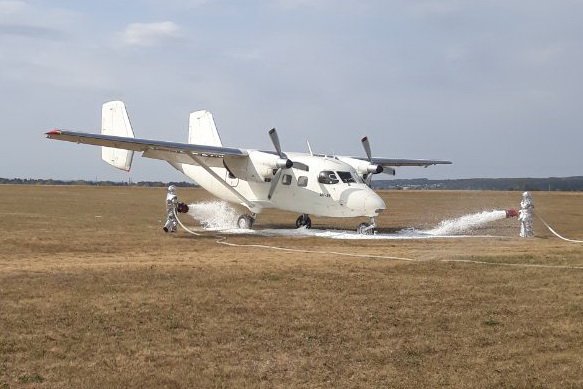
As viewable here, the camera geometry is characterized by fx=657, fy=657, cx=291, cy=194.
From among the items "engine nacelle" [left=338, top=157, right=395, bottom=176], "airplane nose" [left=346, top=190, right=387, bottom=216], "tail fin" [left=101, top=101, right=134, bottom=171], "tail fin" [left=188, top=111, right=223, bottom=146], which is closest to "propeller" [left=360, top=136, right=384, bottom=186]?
"engine nacelle" [left=338, top=157, right=395, bottom=176]

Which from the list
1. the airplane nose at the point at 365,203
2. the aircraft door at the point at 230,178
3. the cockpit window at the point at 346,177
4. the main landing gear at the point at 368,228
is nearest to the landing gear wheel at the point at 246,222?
the aircraft door at the point at 230,178

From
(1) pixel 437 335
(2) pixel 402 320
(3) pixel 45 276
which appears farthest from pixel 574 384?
(3) pixel 45 276

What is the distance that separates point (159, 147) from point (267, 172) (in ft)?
14.2

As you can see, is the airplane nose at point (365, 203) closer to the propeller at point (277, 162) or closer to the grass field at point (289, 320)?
the propeller at point (277, 162)

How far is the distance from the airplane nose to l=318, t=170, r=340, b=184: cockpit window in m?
0.99

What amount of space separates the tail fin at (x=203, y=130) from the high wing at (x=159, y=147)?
265 centimetres

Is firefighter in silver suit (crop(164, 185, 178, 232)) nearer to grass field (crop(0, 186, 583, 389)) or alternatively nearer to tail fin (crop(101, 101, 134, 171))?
tail fin (crop(101, 101, 134, 171))

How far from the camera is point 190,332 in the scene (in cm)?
820

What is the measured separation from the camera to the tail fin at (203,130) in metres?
30.1

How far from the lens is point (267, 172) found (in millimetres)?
25703

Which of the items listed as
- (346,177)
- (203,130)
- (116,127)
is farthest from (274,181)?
(116,127)

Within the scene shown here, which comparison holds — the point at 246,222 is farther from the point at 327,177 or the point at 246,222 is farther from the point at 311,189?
the point at 327,177

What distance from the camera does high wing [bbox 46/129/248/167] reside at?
2240cm

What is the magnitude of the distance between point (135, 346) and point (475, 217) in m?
22.0
